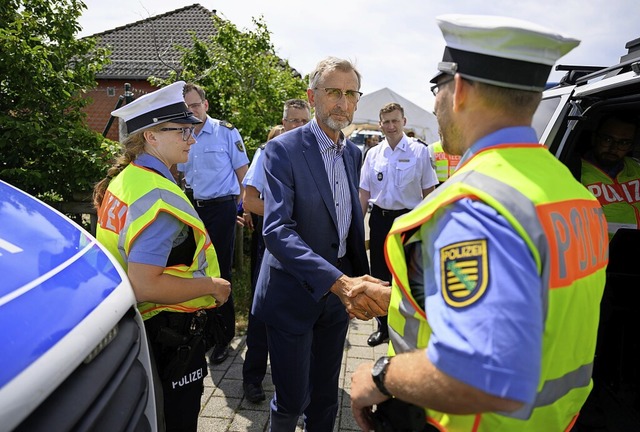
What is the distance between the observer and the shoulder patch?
0.98 m

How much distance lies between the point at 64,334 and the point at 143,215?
78 centimetres

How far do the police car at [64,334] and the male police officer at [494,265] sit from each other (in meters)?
0.72

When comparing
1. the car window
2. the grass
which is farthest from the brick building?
the car window

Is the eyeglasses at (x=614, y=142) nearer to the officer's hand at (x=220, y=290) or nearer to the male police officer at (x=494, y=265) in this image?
the male police officer at (x=494, y=265)

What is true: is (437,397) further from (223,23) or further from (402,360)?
(223,23)

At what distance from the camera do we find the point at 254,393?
3.38 m

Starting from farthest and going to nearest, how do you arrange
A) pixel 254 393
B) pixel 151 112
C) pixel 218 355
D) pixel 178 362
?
pixel 218 355, pixel 254 393, pixel 151 112, pixel 178 362

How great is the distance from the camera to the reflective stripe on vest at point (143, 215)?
1936 mm

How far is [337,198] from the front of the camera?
8.31ft

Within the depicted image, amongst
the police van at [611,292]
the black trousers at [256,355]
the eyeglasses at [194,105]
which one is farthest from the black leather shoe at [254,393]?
the eyeglasses at [194,105]

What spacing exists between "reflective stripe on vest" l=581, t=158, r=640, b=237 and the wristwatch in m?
2.23

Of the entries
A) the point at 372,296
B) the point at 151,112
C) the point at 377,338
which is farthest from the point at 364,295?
the point at 377,338

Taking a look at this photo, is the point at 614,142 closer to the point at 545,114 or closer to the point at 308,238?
the point at 545,114

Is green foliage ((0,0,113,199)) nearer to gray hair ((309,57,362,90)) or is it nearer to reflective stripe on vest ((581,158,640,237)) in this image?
gray hair ((309,57,362,90))
